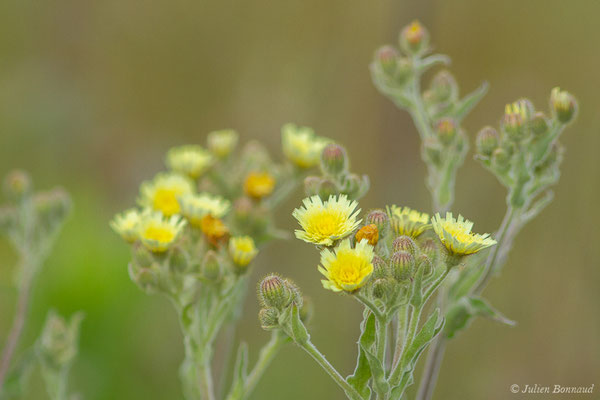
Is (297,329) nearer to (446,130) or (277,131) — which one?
(446,130)

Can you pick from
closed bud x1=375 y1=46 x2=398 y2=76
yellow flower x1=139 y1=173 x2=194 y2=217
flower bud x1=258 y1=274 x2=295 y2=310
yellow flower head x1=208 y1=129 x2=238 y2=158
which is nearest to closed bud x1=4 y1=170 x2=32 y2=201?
yellow flower x1=139 y1=173 x2=194 y2=217

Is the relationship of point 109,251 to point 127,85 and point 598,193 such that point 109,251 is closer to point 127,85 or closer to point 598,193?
point 127,85

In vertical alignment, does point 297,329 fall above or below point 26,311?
below

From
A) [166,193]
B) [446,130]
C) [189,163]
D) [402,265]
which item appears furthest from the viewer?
[189,163]

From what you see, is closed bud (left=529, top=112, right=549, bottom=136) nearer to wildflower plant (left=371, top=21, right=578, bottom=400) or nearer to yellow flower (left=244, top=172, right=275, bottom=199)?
wildflower plant (left=371, top=21, right=578, bottom=400)

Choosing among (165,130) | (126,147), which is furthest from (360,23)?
(126,147)

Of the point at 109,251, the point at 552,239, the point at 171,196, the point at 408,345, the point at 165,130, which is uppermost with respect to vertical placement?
the point at 165,130

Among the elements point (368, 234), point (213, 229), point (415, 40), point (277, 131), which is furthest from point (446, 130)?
point (277, 131)
